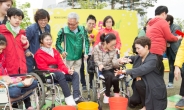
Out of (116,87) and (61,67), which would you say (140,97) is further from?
(61,67)

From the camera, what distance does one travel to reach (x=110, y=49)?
4051 mm

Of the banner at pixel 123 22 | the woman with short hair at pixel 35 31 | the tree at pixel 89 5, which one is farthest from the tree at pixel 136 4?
the woman with short hair at pixel 35 31

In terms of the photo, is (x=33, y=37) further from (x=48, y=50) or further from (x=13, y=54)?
(x=13, y=54)

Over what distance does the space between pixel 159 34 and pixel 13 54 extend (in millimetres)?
2488

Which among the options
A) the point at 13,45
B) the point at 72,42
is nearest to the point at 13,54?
the point at 13,45

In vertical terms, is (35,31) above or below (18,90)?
above

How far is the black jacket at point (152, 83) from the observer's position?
3.30 m

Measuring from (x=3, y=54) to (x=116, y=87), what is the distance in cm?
193

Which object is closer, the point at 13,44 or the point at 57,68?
the point at 13,44

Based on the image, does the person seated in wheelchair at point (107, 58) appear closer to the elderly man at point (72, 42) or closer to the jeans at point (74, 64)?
the elderly man at point (72, 42)

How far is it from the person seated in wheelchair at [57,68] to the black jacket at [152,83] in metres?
0.89

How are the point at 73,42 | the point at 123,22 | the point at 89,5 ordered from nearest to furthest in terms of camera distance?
the point at 73,42 < the point at 123,22 < the point at 89,5

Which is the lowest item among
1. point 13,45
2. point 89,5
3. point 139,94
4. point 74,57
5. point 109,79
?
point 139,94

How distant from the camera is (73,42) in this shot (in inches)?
170
